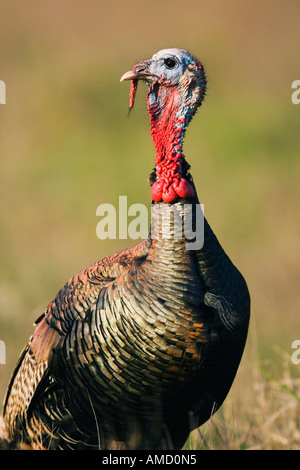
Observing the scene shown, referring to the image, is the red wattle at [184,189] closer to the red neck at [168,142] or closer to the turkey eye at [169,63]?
the red neck at [168,142]

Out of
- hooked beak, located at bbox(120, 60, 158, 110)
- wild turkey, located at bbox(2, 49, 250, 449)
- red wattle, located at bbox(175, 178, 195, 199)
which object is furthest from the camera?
hooked beak, located at bbox(120, 60, 158, 110)

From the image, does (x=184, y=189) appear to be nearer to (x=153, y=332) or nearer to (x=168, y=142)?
(x=168, y=142)

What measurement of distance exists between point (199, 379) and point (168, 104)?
46.3 inches

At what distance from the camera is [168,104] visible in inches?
153

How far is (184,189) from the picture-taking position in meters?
3.74

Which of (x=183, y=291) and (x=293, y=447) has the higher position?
(x=183, y=291)

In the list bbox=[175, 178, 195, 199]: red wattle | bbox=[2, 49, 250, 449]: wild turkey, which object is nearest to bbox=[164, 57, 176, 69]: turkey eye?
bbox=[2, 49, 250, 449]: wild turkey

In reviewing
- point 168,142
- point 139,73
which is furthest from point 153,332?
point 139,73

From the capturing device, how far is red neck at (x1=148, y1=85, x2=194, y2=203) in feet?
12.3

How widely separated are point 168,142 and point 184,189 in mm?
239

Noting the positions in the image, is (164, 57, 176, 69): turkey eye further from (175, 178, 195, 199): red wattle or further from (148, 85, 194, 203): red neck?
(175, 178, 195, 199): red wattle

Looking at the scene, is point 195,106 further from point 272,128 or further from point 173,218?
point 272,128

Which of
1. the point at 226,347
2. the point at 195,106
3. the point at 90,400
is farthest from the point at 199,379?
the point at 195,106

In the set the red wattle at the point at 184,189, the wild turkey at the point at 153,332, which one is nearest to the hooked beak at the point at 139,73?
the wild turkey at the point at 153,332
